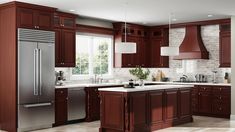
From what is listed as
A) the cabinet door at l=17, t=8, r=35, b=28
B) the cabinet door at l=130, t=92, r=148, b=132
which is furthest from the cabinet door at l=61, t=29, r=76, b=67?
the cabinet door at l=130, t=92, r=148, b=132

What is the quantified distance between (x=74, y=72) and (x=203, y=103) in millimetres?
3869

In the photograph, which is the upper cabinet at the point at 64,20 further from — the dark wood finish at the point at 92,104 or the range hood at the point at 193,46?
the range hood at the point at 193,46

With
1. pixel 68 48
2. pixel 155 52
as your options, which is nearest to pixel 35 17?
pixel 68 48

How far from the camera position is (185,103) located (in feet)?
28.5

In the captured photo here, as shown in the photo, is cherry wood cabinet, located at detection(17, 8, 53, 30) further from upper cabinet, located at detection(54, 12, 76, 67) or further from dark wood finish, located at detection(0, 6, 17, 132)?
upper cabinet, located at detection(54, 12, 76, 67)

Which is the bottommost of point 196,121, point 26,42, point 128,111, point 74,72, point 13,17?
point 196,121

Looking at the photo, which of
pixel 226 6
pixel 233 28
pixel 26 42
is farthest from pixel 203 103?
pixel 26 42

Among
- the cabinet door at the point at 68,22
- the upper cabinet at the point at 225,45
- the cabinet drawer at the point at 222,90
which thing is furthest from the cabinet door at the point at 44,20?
the upper cabinet at the point at 225,45

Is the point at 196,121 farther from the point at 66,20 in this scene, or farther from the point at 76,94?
the point at 66,20

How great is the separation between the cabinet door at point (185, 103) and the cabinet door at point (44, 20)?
365 cm

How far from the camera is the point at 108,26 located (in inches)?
417

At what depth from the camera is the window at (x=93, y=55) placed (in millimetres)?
9828

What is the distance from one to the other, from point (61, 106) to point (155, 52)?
178 inches

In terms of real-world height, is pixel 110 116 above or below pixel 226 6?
below
